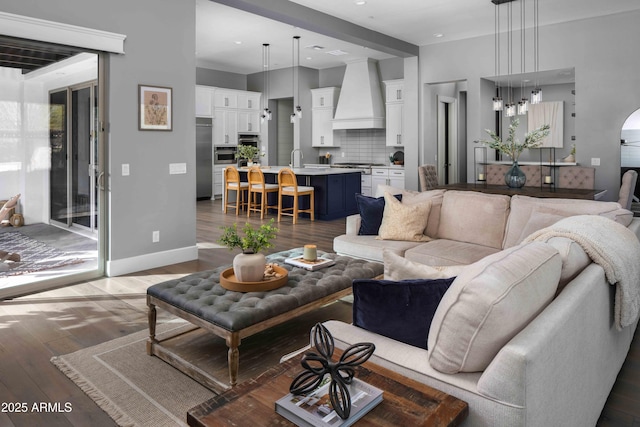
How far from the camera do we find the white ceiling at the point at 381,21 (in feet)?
20.9

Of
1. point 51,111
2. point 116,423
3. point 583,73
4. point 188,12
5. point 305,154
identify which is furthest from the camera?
point 305,154

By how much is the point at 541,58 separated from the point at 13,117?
727 cm

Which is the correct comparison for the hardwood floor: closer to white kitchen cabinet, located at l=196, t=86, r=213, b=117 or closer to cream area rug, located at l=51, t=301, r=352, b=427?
cream area rug, located at l=51, t=301, r=352, b=427

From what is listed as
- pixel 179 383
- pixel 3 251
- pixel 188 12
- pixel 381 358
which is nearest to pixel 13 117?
pixel 3 251

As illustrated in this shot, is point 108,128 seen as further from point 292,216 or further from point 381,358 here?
point 292,216

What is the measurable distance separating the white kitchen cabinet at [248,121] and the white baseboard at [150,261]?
688 cm

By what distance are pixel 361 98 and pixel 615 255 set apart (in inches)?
341

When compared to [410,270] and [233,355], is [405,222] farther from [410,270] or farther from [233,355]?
[410,270]

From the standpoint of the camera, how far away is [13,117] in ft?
12.8

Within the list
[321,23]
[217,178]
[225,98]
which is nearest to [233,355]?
[321,23]

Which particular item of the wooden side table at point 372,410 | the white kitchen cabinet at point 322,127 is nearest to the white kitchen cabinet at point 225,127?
the white kitchen cabinet at point 322,127

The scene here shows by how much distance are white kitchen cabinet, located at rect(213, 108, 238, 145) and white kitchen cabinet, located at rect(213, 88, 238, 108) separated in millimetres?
122

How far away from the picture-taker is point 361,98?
10.3m

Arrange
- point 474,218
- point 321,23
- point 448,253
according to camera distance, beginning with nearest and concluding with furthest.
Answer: point 448,253, point 474,218, point 321,23
